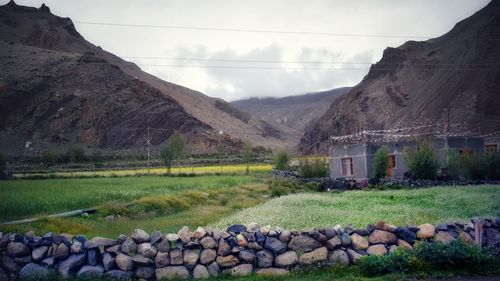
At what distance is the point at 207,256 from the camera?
34.9 ft

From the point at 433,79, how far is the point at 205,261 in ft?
434

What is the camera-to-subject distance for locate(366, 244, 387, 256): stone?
10977mm

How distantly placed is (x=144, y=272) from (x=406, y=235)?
6.46m

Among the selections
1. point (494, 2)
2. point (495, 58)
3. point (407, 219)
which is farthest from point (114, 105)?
point (407, 219)

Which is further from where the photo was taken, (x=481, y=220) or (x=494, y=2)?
(x=494, y=2)

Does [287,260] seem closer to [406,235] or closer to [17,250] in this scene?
[406,235]

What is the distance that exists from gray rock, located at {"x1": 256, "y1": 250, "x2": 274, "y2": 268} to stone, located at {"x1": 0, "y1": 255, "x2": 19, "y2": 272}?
5.75 metres

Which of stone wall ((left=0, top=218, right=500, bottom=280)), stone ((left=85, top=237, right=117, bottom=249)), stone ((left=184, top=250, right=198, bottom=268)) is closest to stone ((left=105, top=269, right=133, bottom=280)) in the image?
stone wall ((left=0, top=218, right=500, bottom=280))

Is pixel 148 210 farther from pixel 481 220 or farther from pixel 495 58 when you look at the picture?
pixel 495 58

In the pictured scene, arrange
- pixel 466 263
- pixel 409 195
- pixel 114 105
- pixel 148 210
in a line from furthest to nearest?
pixel 114 105
pixel 409 195
pixel 148 210
pixel 466 263

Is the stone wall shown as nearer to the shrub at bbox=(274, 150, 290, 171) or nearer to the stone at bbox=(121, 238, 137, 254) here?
the stone at bbox=(121, 238, 137, 254)

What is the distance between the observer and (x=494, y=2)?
5172 inches

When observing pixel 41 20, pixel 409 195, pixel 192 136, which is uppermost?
pixel 41 20

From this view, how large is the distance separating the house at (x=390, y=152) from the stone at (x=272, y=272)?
43.1m
